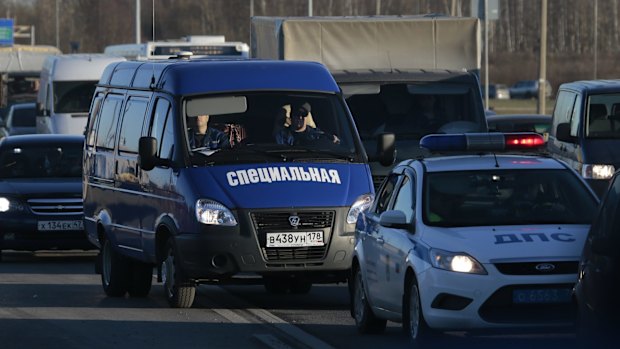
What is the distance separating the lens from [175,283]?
14.2m

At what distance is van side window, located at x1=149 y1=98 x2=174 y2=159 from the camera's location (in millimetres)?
14616

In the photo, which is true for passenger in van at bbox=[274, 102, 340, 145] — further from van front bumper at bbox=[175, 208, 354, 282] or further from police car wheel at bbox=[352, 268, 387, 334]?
police car wheel at bbox=[352, 268, 387, 334]

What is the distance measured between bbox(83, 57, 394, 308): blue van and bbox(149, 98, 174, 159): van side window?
0.02 metres

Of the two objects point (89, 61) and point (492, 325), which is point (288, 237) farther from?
point (89, 61)

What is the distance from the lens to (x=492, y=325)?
33.3 feet

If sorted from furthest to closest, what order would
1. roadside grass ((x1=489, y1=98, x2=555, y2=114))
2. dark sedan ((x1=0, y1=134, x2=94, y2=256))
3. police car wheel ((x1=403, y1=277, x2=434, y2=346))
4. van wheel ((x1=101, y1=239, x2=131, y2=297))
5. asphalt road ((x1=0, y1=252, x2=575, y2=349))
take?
roadside grass ((x1=489, y1=98, x2=555, y2=114)), dark sedan ((x1=0, y1=134, x2=94, y2=256)), van wheel ((x1=101, y1=239, x2=131, y2=297)), asphalt road ((x1=0, y1=252, x2=575, y2=349)), police car wheel ((x1=403, y1=277, x2=434, y2=346))

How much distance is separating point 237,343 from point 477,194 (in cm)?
211

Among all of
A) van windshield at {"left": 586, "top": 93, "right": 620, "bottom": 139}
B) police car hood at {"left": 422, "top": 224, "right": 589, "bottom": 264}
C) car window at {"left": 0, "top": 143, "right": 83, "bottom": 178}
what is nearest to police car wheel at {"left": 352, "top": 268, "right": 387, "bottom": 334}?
police car hood at {"left": 422, "top": 224, "right": 589, "bottom": 264}

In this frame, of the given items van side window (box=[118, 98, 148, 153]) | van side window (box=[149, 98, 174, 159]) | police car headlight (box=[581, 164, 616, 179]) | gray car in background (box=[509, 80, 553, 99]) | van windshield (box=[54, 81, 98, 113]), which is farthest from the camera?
gray car in background (box=[509, 80, 553, 99])

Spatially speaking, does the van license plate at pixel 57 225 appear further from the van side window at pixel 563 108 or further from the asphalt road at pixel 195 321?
the van side window at pixel 563 108

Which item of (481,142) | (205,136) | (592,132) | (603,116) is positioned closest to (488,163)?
(481,142)

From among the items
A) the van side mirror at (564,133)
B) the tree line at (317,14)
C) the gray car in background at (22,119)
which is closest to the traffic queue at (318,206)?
the van side mirror at (564,133)

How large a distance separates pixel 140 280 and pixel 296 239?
283 cm

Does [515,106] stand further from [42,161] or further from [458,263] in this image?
[458,263]
